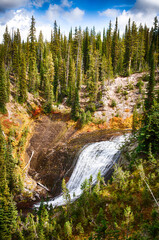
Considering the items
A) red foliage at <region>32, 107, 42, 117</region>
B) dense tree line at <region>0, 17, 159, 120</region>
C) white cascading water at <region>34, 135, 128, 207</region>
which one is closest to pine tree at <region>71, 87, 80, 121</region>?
dense tree line at <region>0, 17, 159, 120</region>

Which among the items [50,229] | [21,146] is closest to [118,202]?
[50,229]

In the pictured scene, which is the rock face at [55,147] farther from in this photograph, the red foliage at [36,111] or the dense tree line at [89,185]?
the dense tree line at [89,185]

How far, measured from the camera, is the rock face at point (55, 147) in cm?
2223

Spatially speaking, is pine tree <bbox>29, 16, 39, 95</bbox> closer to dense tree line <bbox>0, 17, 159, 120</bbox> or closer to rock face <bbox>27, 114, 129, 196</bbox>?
dense tree line <bbox>0, 17, 159, 120</bbox>

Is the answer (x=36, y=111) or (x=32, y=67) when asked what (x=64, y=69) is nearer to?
(x=32, y=67)

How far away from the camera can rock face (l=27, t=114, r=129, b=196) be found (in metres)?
22.2

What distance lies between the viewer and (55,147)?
28656mm

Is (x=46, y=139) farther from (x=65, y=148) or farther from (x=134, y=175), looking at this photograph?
(x=134, y=175)

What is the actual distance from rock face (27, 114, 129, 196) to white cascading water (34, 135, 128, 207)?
1.41m

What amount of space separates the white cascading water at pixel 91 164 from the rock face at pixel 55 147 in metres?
1.41

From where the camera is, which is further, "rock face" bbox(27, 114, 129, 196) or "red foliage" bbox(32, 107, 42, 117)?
"red foliage" bbox(32, 107, 42, 117)

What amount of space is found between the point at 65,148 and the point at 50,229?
17903 mm

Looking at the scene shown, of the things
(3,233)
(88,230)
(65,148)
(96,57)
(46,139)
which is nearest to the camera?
(88,230)

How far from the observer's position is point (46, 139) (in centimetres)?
3203
